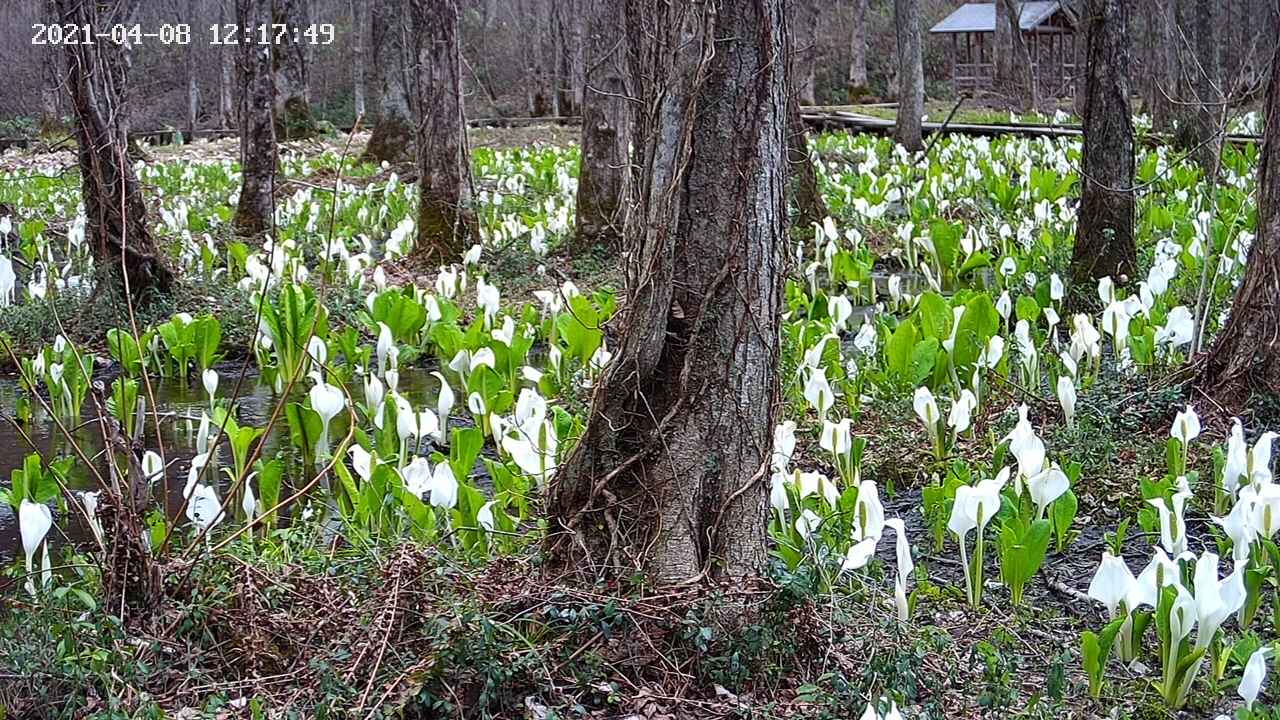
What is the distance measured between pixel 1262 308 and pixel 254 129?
7.23m

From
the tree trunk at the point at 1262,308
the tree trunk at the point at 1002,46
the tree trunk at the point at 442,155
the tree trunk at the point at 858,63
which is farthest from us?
the tree trunk at the point at 858,63

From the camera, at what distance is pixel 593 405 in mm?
3395

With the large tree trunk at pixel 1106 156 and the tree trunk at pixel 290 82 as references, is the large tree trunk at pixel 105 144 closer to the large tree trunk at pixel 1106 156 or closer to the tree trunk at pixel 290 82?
the large tree trunk at pixel 1106 156

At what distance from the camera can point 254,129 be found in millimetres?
9938

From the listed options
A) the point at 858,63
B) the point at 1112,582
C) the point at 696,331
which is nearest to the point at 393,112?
the point at 696,331

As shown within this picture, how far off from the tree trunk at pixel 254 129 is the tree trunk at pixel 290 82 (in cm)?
1045

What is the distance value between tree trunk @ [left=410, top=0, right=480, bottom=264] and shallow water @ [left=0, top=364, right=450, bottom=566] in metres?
2.56

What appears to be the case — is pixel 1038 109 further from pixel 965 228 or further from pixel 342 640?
pixel 342 640

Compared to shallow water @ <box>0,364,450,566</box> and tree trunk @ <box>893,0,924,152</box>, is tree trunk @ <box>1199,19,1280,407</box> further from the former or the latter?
tree trunk @ <box>893,0,924,152</box>

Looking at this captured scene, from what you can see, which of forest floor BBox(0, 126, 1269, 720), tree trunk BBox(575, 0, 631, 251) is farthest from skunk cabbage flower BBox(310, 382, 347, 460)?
tree trunk BBox(575, 0, 631, 251)

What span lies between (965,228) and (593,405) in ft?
23.3

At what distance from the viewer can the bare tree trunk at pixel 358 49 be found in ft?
111

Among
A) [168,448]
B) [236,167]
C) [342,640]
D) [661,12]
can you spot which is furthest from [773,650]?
[236,167]

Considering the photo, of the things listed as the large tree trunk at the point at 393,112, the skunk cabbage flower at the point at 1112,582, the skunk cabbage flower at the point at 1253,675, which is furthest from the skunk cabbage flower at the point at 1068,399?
Answer: the large tree trunk at the point at 393,112
